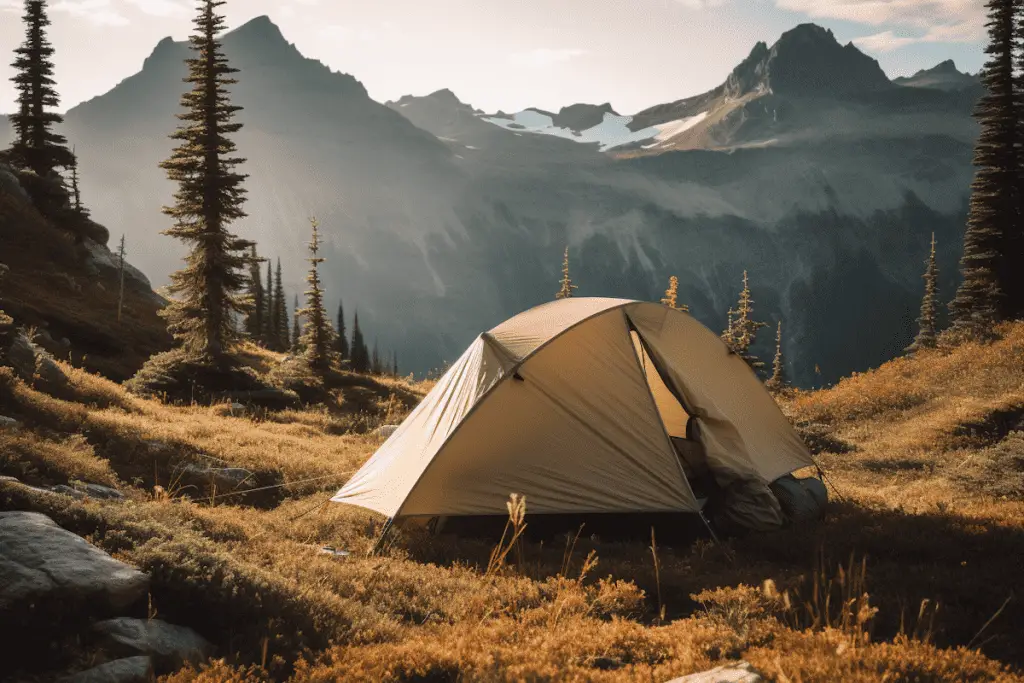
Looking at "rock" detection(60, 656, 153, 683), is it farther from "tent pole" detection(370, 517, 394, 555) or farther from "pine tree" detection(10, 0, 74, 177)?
"pine tree" detection(10, 0, 74, 177)

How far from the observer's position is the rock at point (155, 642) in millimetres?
4062

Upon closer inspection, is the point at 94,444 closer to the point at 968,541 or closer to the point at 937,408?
the point at 968,541

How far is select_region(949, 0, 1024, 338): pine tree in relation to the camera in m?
26.3

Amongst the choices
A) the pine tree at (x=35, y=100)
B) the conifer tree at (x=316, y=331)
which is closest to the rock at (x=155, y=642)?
the conifer tree at (x=316, y=331)

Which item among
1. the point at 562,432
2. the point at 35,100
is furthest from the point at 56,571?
the point at 35,100

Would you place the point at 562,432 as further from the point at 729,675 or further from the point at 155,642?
the point at 155,642

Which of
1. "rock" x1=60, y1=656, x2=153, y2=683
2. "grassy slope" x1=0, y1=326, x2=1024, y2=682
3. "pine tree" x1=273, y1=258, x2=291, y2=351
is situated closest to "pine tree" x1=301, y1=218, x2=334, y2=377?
"grassy slope" x1=0, y1=326, x2=1024, y2=682

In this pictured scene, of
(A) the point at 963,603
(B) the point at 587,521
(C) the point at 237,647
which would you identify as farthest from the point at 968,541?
(C) the point at 237,647

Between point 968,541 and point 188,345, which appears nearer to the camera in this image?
point 968,541

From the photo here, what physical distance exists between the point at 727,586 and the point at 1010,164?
32062 mm

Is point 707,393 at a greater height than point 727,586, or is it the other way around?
point 707,393

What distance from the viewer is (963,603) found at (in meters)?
5.64

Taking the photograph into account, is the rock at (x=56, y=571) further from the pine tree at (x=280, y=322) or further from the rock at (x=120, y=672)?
the pine tree at (x=280, y=322)

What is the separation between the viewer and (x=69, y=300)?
3191 cm
